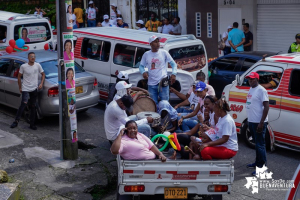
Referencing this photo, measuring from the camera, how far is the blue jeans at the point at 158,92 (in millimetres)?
10312

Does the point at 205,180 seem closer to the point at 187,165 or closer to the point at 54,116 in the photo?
the point at 187,165

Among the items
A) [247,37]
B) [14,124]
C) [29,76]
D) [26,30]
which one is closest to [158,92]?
[29,76]

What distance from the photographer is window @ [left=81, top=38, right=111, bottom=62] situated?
487 inches

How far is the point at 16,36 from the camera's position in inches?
605

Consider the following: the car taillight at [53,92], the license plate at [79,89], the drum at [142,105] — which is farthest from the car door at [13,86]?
the drum at [142,105]

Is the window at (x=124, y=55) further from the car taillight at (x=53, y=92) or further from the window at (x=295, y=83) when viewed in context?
the window at (x=295, y=83)

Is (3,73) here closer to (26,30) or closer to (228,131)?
(26,30)

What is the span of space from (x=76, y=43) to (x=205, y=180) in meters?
7.70

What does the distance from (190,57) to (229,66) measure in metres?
1.49

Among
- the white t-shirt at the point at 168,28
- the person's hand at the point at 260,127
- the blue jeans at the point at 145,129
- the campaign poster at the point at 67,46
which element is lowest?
the person's hand at the point at 260,127

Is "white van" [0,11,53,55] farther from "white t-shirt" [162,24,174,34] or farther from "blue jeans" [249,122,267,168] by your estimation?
"blue jeans" [249,122,267,168]

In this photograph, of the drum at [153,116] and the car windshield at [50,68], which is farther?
the car windshield at [50,68]

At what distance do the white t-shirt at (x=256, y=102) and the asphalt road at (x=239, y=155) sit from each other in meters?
0.99

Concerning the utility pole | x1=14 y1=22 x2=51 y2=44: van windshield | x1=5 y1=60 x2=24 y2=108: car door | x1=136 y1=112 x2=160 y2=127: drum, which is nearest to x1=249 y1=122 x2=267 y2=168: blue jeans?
x1=136 y1=112 x2=160 y2=127: drum
